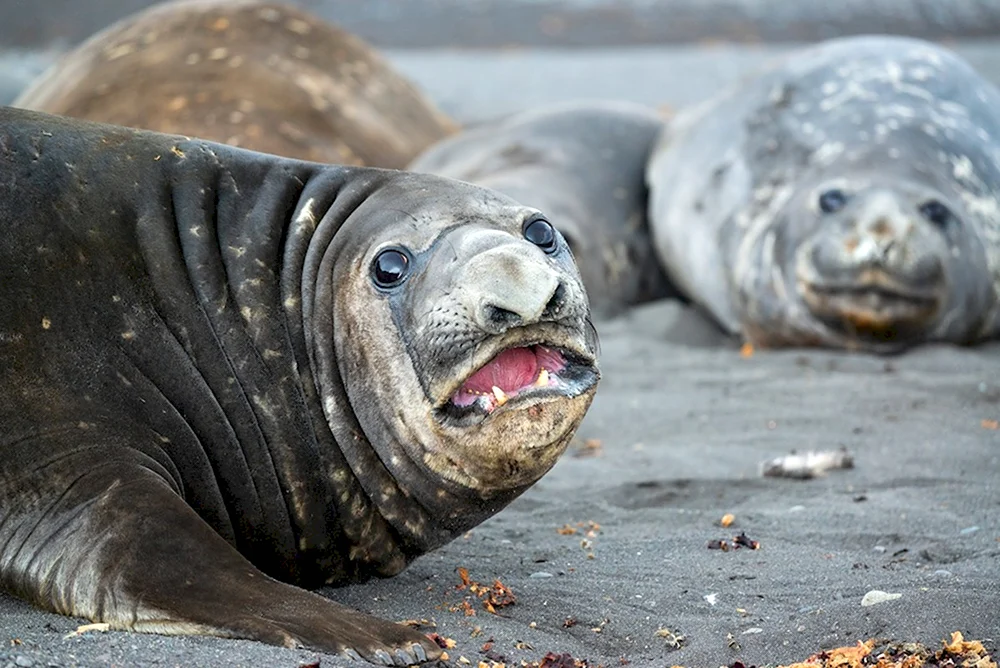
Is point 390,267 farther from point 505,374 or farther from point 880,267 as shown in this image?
point 880,267

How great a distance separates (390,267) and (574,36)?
10.9 meters

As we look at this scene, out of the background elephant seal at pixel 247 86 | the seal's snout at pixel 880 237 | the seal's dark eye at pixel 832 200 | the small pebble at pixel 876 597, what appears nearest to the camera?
the small pebble at pixel 876 597

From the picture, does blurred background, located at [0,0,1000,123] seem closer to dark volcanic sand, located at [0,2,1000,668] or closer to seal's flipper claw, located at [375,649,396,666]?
dark volcanic sand, located at [0,2,1000,668]

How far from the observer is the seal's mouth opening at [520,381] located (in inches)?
132

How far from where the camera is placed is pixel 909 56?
761cm

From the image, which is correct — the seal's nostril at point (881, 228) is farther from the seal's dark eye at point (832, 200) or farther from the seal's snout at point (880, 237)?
the seal's dark eye at point (832, 200)

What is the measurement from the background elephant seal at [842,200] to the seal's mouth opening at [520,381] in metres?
3.35

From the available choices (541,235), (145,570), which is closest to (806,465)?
(541,235)

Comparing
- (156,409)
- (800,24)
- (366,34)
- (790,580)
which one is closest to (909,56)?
(790,580)

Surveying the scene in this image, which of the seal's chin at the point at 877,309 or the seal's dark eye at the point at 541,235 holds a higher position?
the seal's dark eye at the point at 541,235

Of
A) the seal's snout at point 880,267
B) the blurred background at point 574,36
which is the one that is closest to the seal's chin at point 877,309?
the seal's snout at point 880,267

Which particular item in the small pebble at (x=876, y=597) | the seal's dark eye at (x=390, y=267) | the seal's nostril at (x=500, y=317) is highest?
the seal's dark eye at (x=390, y=267)

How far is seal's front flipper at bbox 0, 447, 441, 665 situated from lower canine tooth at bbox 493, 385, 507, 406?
0.49 metres

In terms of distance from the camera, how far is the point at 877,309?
6.58 metres
